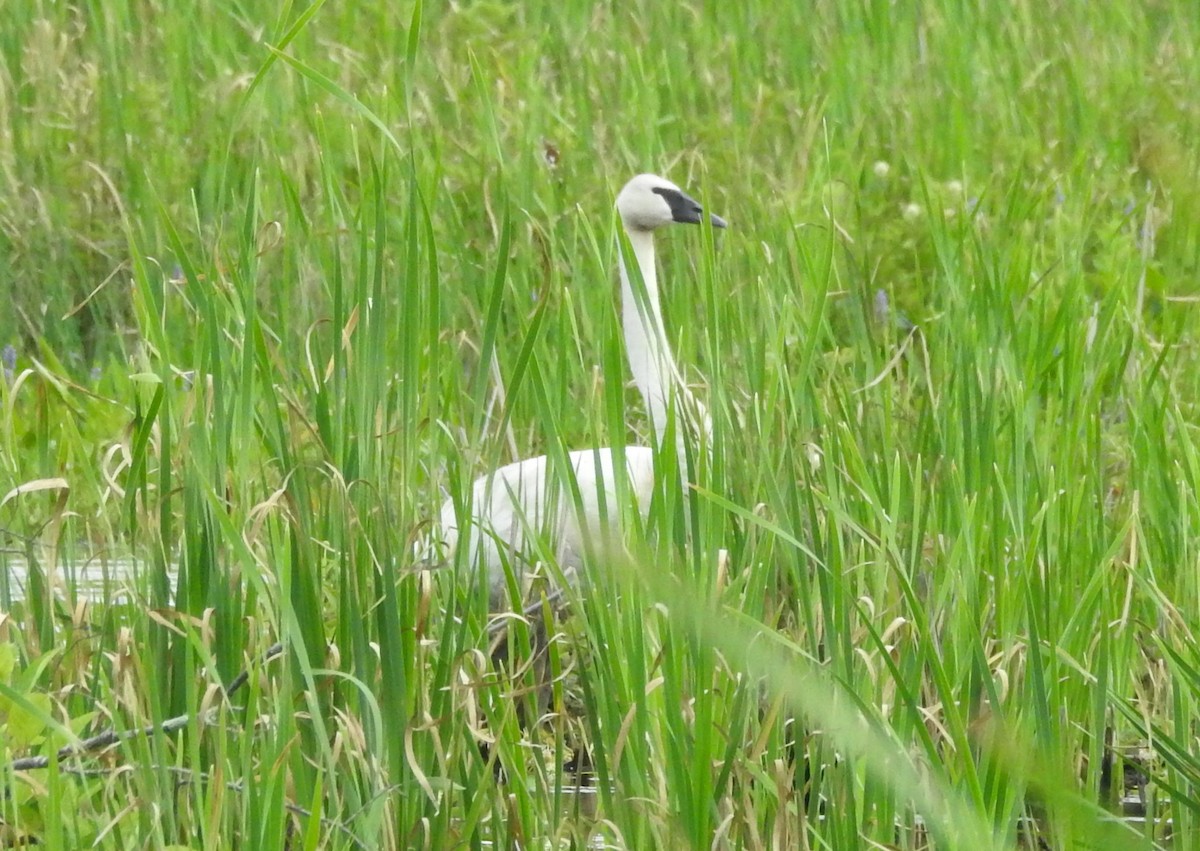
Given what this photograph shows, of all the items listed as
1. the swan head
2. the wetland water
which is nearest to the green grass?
the wetland water

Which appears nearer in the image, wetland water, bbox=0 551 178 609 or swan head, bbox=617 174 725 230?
wetland water, bbox=0 551 178 609

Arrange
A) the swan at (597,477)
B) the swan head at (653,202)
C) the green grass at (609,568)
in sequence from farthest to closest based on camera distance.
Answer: the swan head at (653,202) → the swan at (597,477) → the green grass at (609,568)

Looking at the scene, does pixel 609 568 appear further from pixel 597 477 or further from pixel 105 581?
pixel 105 581

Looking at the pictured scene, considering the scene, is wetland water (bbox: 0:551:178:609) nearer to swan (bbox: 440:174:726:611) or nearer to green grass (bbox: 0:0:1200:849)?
green grass (bbox: 0:0:1200:849)

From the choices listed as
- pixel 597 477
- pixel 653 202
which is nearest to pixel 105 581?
pixel 597 477

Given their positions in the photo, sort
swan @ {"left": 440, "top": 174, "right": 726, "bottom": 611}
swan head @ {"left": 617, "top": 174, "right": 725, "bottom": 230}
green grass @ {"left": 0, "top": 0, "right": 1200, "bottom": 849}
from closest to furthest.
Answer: green grass @ {"left": 0, "top": 0, "right": 1200, "bottom": 849} < swan @ {"left": 440, "top": 174, "right": 726, "bottom": 611} < swan head @ {"left": 617, "top": 174, "right": 725, "bottom": 230}

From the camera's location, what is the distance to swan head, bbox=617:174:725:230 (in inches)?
157

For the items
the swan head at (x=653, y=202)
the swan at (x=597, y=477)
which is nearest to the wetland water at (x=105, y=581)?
the swan at (x=597, y=477)

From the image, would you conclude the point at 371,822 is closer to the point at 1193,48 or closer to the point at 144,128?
the point at 144,128

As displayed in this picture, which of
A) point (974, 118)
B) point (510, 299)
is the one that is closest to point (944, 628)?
point (510, 299)

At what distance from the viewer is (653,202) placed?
4.00 meters

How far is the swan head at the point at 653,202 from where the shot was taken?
13.1ft

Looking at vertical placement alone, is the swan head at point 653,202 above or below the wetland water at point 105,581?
above

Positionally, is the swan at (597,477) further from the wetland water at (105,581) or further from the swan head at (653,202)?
the wetland water at (105,581)
